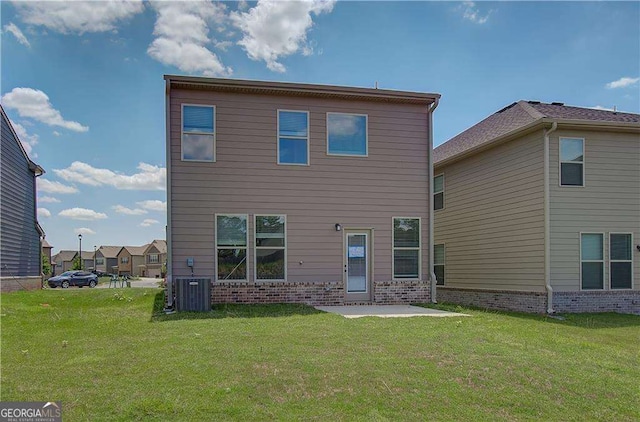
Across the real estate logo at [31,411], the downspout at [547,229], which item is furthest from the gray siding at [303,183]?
the real estate logo at [31,411]

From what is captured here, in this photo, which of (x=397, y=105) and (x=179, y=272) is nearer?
(x=179, y=272)

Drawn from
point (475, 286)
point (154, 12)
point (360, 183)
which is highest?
point (154, 12)

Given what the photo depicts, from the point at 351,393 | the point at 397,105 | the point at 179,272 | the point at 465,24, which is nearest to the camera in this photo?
the point at 351,393

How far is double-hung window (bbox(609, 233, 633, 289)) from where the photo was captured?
11.9 meters

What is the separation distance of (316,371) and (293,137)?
743cm

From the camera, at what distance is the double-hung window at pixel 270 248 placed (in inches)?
434

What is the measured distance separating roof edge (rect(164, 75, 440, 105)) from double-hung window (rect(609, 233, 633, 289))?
6110 mm

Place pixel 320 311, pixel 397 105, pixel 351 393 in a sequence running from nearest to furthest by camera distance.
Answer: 1. pixel 351 393
2. pixel 320 311
3. pixel 397 105

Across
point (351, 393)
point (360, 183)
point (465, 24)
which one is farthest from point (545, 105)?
point (351, 393)

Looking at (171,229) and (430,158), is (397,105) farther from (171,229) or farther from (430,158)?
(171,229)

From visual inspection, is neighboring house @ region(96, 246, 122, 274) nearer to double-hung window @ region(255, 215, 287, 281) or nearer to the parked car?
the parked car

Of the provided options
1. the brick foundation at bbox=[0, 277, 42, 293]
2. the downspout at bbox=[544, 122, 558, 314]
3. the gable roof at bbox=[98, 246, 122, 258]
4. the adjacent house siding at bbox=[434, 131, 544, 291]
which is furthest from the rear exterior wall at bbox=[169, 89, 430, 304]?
the gable roof at bbox=[98, 246, 122, 258]

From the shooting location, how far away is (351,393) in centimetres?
457

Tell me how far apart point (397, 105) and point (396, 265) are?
4225mm
